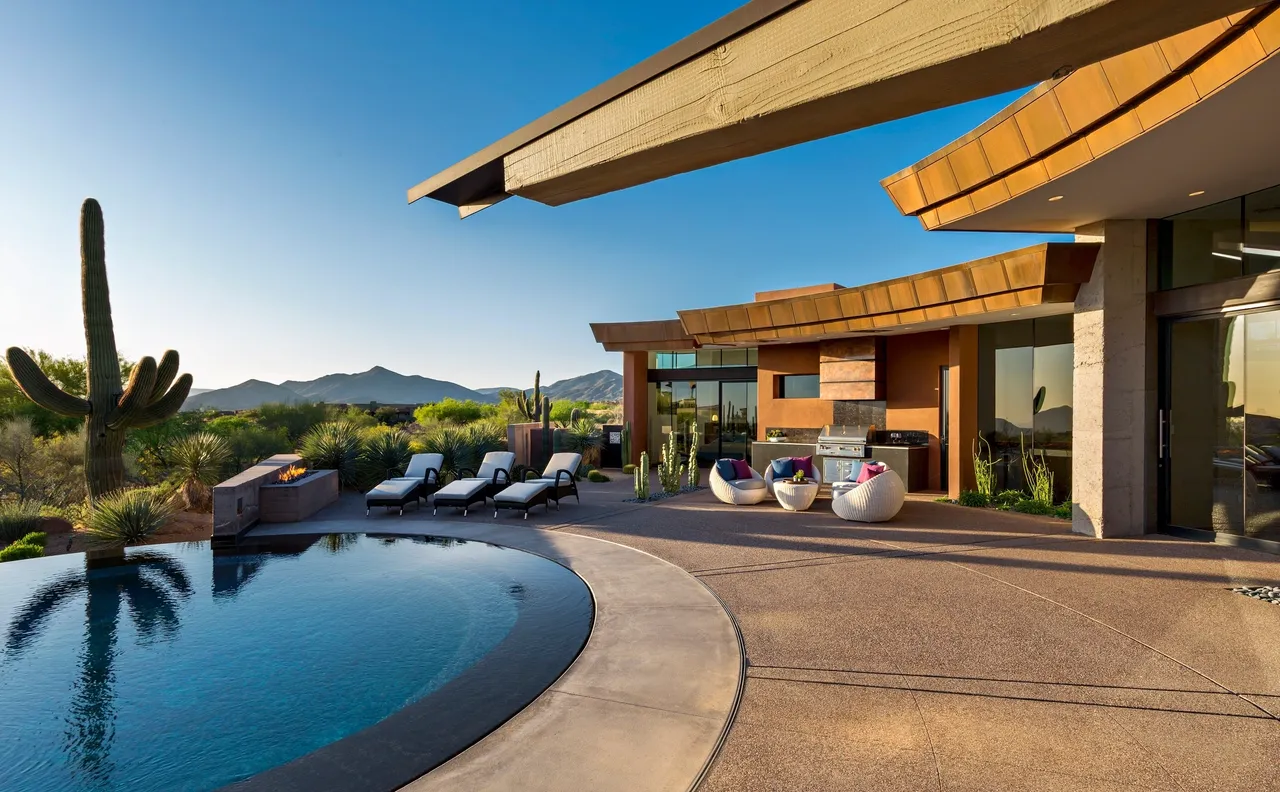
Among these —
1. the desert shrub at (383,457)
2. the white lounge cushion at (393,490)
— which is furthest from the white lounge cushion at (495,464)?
the desert shrub at (383,457)

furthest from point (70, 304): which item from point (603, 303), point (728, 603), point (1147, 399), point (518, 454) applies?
point (603, 303)

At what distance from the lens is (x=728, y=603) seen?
5305mm

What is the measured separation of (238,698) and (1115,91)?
8.12 metres

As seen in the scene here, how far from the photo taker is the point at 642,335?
642 inches

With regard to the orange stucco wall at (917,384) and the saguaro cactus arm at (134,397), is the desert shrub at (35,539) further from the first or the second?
the orange stucco wall at (917,384)

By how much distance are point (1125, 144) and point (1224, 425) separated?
180 inches

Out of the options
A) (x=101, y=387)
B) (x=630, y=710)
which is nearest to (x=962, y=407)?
(x=630, y=710)

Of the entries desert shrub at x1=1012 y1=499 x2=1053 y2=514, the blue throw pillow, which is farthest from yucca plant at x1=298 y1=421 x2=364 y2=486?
desert shrub at x1=1012 y1=499 x2=1053 y2=514

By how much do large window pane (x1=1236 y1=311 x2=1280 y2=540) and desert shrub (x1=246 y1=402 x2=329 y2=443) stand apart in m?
21.1

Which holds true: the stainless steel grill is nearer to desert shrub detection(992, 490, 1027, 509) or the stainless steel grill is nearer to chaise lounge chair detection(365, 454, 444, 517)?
desert shrub detection(992, 490, 1027, 509)

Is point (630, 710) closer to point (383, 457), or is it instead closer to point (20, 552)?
point (20, 552)

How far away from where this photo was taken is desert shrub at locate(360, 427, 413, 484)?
40.4 feet

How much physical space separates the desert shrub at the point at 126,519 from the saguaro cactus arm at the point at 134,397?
221cm

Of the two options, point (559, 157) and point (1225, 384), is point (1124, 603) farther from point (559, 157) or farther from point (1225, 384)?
point (559, 157)
